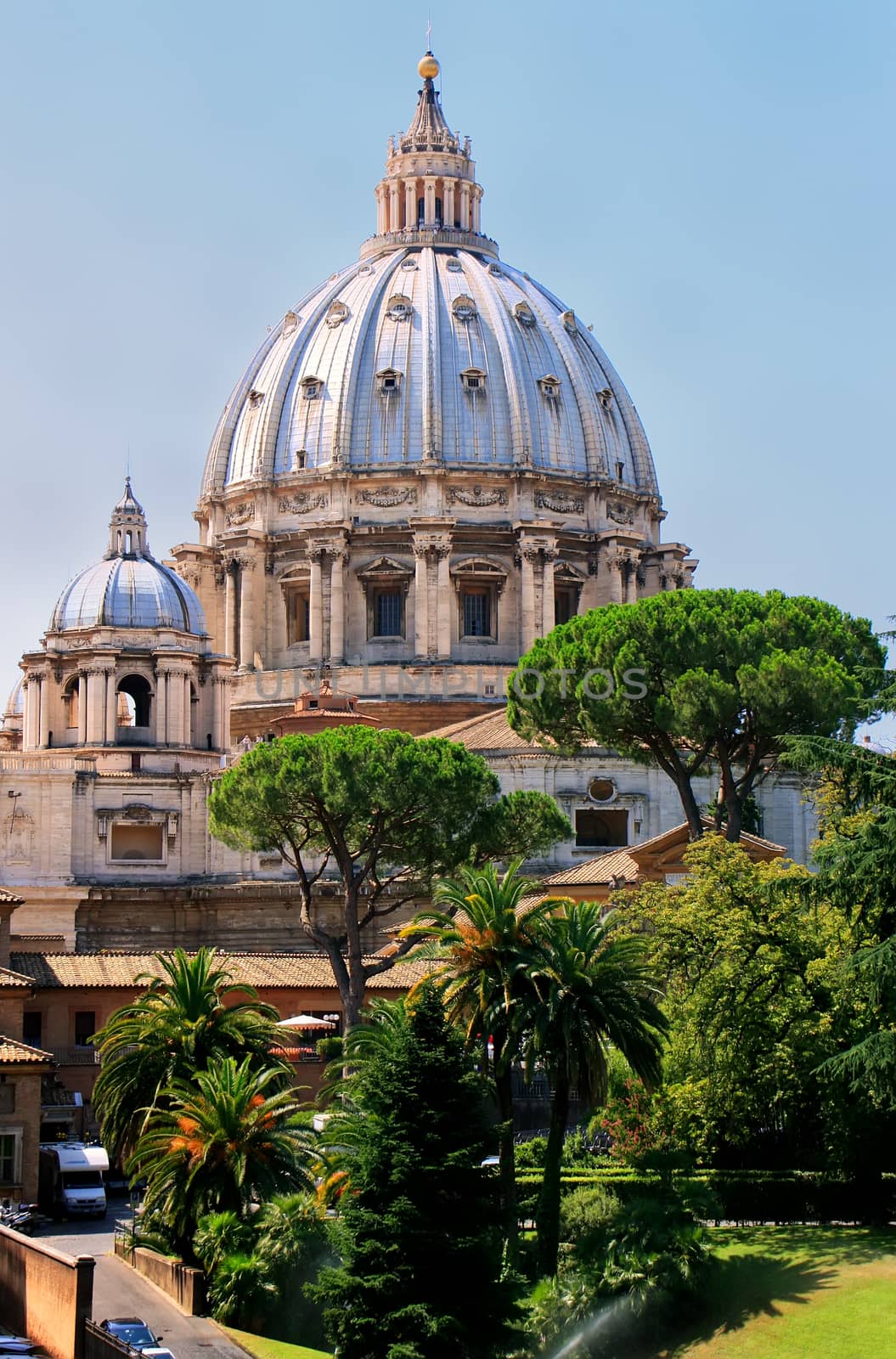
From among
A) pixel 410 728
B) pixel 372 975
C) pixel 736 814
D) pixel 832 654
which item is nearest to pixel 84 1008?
pixel 372 975

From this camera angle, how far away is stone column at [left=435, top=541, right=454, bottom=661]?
93750mm

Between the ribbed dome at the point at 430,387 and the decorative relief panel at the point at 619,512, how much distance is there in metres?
1.13

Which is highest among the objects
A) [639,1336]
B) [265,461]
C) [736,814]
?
Answer: [265,461]

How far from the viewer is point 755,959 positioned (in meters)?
38.9

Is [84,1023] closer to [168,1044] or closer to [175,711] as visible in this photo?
[168,1044]

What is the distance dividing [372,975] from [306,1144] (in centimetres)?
1833

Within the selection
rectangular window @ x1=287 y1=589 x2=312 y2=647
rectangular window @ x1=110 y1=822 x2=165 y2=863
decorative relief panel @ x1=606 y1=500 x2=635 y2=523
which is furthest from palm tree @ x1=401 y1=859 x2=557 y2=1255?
decorative relief panel @ x1=606 y1=500 x2=635 y2=523

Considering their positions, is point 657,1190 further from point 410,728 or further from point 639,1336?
point 410,728

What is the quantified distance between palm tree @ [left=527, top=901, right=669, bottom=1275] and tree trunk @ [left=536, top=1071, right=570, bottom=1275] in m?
0.01

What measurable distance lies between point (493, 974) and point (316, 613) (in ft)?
200

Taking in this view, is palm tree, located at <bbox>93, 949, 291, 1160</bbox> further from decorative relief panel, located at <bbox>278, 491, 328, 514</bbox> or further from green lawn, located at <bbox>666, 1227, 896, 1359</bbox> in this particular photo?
decorative relief panel, located at <bbox>278, 491, 328, 514</bbox>

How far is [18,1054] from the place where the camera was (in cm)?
4462

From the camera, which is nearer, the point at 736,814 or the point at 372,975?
the point at 736,814

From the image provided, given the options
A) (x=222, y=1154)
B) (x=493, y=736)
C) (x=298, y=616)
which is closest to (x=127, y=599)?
(x=493, y=736)
